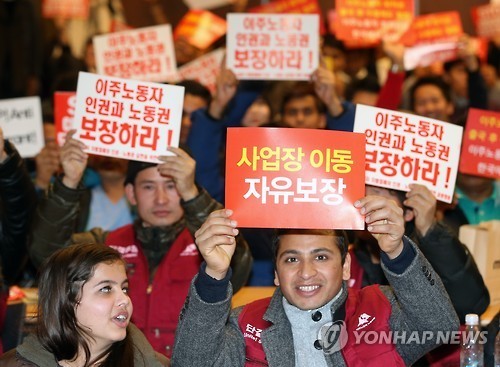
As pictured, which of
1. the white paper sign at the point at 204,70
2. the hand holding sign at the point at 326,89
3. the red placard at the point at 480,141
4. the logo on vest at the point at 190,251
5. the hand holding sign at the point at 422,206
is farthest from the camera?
the white paper sign at the point at 204,70

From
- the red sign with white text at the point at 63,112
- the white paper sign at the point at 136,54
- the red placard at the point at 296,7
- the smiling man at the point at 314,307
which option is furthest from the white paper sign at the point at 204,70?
the smiling man at the point at 314,307

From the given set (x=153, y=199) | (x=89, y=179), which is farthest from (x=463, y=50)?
(x=153, y=199)

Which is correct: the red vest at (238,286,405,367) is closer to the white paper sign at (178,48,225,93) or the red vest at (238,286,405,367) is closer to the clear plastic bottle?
the clear plastic bottle

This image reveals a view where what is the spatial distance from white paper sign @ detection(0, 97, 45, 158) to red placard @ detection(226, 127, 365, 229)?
2.51m

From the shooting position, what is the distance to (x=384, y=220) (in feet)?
11.5

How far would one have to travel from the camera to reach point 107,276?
369 centimetres

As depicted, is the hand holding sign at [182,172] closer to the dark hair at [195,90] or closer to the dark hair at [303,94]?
the dark hair at [195,90]

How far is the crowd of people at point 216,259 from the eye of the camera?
11.8 feet

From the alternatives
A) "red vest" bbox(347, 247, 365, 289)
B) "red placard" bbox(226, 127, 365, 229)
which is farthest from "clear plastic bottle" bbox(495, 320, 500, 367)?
"red vest" bbox(347, 247, 365, 289)

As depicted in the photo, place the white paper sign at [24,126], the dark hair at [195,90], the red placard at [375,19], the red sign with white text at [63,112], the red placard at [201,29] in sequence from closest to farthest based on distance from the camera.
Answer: the red sign with white text at [63,112]
the white paper sign at [24,126]
the dark hair at [195,90]
the red placard at [375,19]
the red placard at [201,29]

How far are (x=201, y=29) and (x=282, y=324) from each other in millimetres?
5746

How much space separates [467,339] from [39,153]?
307 centimetres

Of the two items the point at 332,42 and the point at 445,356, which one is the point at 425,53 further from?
the point at 445,356

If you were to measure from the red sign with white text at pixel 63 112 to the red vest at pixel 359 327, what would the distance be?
2073 millimetres
